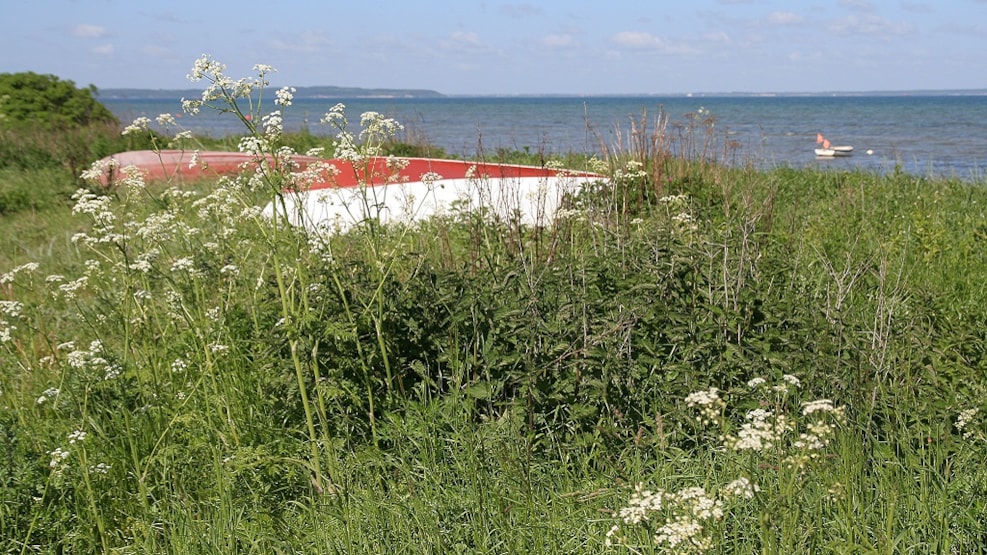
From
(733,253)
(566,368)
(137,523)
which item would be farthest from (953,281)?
(137,523)

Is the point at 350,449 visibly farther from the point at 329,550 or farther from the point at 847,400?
the point at 847,400

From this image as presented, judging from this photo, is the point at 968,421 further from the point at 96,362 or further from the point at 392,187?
the point at 392,187

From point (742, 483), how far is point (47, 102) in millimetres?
17993

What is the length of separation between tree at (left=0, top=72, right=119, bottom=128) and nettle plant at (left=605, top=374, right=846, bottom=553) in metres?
16.2

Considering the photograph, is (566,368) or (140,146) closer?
(566,368)

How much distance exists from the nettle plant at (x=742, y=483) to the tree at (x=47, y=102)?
16179 mm

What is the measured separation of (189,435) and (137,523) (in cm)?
45

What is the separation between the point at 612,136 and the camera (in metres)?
8.09

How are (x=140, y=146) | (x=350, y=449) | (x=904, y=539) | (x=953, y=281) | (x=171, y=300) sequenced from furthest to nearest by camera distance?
(x=140, y=146)
(x=953, y=281)
(x=171, y=300)
(x=350, y=449)
(x=904, y=539)

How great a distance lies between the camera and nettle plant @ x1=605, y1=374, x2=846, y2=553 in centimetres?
203

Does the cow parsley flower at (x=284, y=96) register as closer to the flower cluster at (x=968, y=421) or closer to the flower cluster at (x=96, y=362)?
the flower cluster at (x=96, y=362)

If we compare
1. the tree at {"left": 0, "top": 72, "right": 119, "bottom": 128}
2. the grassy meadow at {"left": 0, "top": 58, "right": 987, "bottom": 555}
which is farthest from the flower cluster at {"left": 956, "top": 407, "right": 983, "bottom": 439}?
the tree at {"left": 0, "top": 72, "right": 119, "bottom": 128}

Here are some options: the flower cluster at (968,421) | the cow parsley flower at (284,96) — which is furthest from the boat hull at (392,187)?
the flower cluster at (968,421)

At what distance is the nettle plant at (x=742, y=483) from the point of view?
2033 mm
